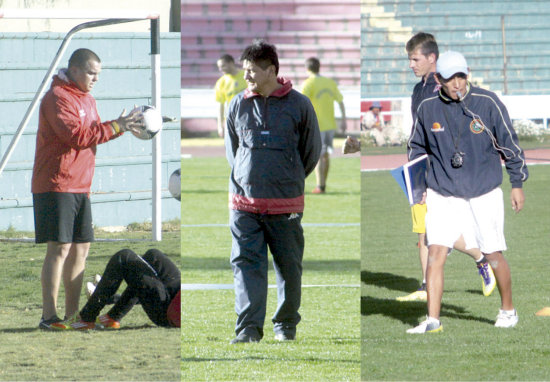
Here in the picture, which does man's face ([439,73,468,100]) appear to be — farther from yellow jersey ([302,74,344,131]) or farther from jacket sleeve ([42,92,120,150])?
yellow jersey ([302,74,344,131])

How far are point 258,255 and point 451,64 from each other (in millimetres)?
1141

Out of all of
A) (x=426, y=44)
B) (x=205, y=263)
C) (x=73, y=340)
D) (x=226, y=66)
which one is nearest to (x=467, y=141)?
(x=426, y=44)

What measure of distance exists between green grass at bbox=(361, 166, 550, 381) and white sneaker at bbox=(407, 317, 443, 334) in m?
0.02

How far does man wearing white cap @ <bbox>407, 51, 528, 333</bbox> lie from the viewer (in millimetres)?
4113

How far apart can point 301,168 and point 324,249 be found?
402 cm

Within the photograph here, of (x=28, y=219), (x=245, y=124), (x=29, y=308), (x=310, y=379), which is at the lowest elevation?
(x=310, y=379)

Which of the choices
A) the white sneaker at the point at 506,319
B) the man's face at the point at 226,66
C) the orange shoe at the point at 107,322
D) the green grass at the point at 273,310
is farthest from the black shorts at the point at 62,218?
the man's face at the point at 226,66

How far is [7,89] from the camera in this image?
12.8ft

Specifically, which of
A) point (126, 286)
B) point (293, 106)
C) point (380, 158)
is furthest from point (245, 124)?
point (126, 286)

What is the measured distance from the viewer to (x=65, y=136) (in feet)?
12.8

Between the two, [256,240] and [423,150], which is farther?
[256,240]

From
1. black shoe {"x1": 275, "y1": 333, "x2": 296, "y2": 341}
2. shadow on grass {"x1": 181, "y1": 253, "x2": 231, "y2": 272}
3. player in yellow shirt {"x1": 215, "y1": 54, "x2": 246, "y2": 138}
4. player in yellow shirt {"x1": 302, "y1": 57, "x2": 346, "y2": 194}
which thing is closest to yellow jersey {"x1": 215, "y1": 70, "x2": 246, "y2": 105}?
player in yellow shirt {"x1": 215, "y1": 54, "x2": 246, "y2": 138}

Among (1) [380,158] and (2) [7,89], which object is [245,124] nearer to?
(1) [380,158]

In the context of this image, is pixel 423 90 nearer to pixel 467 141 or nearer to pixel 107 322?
pixel 467 141
